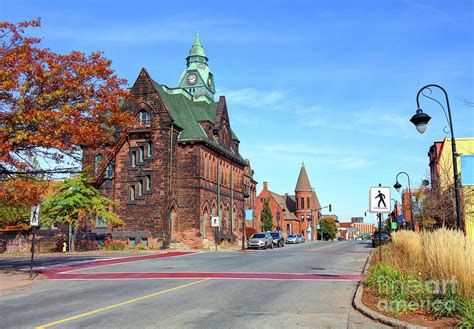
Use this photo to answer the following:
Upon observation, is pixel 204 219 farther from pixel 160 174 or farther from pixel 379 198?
pixel 379 198

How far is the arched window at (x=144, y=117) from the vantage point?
41.9 metres

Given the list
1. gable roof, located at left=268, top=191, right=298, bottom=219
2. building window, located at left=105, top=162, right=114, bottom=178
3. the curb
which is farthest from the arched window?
gable roof, located at left=268, top=191, right=298, bottom=219

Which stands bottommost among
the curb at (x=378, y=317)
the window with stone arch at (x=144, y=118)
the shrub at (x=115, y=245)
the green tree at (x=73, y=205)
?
the curb at (x=378, y=317)

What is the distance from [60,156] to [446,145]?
4173 cm

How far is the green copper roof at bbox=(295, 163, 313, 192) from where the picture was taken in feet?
355

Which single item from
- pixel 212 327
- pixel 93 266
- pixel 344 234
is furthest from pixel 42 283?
pixel 344 234

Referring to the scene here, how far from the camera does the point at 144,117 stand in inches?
Answer: 1663

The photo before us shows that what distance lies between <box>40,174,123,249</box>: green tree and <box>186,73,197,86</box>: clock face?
24.9 meters

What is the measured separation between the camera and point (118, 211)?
41500mm

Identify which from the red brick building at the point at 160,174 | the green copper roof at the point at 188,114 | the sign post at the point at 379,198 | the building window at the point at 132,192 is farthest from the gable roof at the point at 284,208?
the sign post at the point at 379,198

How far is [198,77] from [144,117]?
1831cm

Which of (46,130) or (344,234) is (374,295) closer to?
(46,130)

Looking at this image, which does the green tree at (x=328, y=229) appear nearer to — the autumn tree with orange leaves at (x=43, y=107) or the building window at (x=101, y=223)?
the building window at (x=101, y=223)

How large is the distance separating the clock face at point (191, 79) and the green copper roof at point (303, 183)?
5583 centimetres
